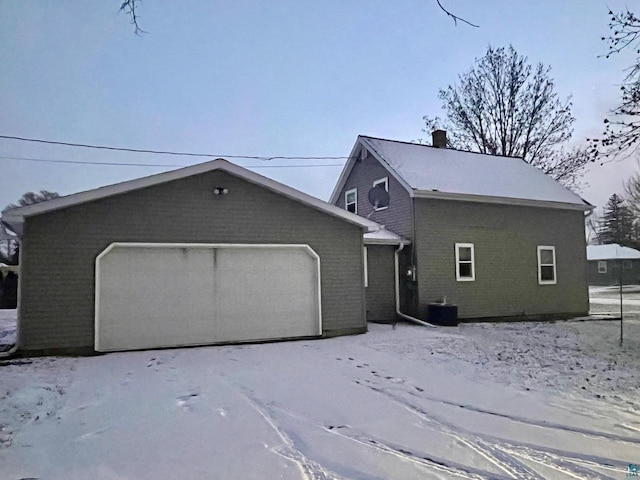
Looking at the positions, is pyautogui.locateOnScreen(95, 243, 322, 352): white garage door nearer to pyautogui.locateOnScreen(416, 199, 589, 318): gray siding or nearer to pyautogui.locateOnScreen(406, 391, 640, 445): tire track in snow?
pyautogui.locateOnScreen(416, 199, 589, 318): gray siding

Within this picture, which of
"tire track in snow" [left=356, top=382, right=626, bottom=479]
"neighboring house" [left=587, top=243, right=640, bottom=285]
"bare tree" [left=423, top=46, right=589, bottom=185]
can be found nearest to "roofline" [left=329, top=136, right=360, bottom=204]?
"bare tree" [left=423, top=46, right=589, bottom=185]

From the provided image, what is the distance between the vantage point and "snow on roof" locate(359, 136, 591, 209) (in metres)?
15.0

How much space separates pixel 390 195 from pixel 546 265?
19.2 ft

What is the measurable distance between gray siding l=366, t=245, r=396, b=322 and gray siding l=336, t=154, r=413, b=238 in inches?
40.2

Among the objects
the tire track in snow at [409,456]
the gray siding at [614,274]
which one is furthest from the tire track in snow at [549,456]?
the gray siding at [614,274]

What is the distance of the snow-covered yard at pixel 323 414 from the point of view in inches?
156

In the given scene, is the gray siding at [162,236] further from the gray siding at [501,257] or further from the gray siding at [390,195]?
the gray siding at [501,257]

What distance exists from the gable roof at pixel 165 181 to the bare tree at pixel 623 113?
206 inches

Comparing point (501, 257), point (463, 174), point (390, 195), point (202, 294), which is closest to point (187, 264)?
point (202, 294)

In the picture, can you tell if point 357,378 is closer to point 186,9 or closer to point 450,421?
point 450,421

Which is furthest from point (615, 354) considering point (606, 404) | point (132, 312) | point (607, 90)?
point (132, 312)

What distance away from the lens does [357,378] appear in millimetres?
7152

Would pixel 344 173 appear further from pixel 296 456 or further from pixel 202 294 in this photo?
pixel 296 456

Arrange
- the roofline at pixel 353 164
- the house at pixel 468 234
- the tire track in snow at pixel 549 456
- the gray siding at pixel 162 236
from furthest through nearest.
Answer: the roofline at pixel 353 164
the house at pixel 468 234
the gray siding at pixel 162 236
the tire track in snow at pixel 549 456
